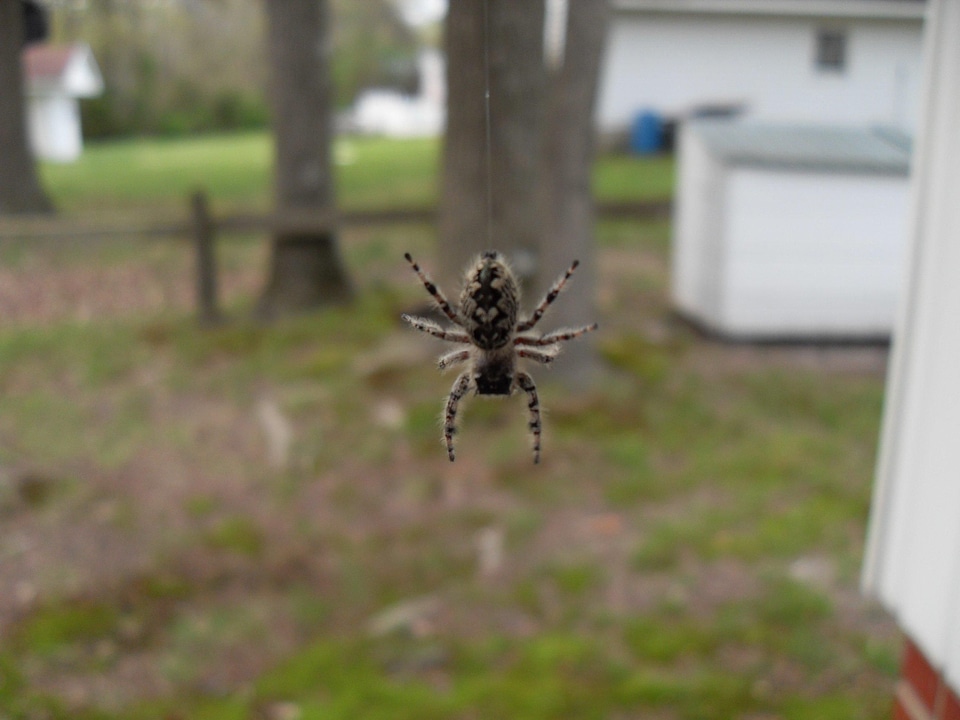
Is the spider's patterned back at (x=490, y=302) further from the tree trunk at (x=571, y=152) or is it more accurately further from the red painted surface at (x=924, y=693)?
the tree trunk at (x=571, y=152)

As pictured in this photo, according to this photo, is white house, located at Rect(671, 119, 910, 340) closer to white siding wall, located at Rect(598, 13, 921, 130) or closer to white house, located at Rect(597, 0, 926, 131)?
white house, located at Rect(597, 0, 926, 131)

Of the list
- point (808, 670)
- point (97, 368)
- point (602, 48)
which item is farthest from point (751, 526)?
Result: point (97, 368)

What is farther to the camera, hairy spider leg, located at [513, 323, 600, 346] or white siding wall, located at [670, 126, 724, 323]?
white siding wall, located at [670, 126, 724, 323]

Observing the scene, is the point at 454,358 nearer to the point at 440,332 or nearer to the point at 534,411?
the point at 440,332

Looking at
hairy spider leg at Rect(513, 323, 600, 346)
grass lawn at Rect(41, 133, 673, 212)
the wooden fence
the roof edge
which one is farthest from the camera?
the roof edge

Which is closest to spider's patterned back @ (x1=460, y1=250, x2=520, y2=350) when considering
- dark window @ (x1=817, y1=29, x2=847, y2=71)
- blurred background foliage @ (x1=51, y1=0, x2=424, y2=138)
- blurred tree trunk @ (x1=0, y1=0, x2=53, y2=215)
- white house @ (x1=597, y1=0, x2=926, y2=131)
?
blurred tree trunk @ (x1=0, y1=0, x2=53, y2=215)

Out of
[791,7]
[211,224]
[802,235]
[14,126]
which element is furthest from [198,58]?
[791,7]
